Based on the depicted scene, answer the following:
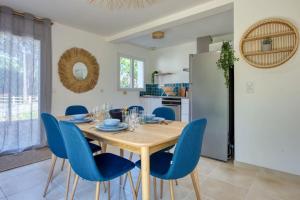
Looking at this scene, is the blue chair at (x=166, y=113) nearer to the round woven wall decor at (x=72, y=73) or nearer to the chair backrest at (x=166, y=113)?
the chair backrest at (x=166, y=113)

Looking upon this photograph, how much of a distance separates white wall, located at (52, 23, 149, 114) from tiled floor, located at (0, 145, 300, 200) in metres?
1.54

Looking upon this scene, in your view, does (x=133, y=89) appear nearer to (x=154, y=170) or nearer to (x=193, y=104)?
(x=193, y=104)

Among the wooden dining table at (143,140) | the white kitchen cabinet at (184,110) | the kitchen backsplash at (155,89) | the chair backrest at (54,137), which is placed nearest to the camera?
the wooden dining table at (143,140)

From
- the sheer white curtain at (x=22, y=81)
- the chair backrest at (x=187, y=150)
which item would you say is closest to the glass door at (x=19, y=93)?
the sheer white curtain at (x=22, y=81)

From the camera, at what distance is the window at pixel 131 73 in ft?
16.0

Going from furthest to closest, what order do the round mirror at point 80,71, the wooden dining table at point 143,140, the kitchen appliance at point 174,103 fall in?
1. the kitchen appliance at point 174,103
2. the round mirror at point 80,71
3. the wooden dining table at point 143,140

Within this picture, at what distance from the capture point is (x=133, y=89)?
520 centimetres

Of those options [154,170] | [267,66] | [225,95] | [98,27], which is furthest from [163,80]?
[154,170]

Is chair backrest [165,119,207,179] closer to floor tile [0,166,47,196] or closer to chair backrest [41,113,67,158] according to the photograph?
chair backrest [41,113,67,158]

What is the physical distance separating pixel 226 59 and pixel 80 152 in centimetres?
225

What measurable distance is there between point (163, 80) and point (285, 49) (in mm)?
3609

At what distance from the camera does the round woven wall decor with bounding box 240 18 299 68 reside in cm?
210

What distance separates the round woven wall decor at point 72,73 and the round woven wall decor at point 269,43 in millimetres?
3006

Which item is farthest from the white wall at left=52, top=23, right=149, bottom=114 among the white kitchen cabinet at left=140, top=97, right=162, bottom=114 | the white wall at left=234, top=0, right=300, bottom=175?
the white wall at left=234, top=0, right=300, bottom=175
